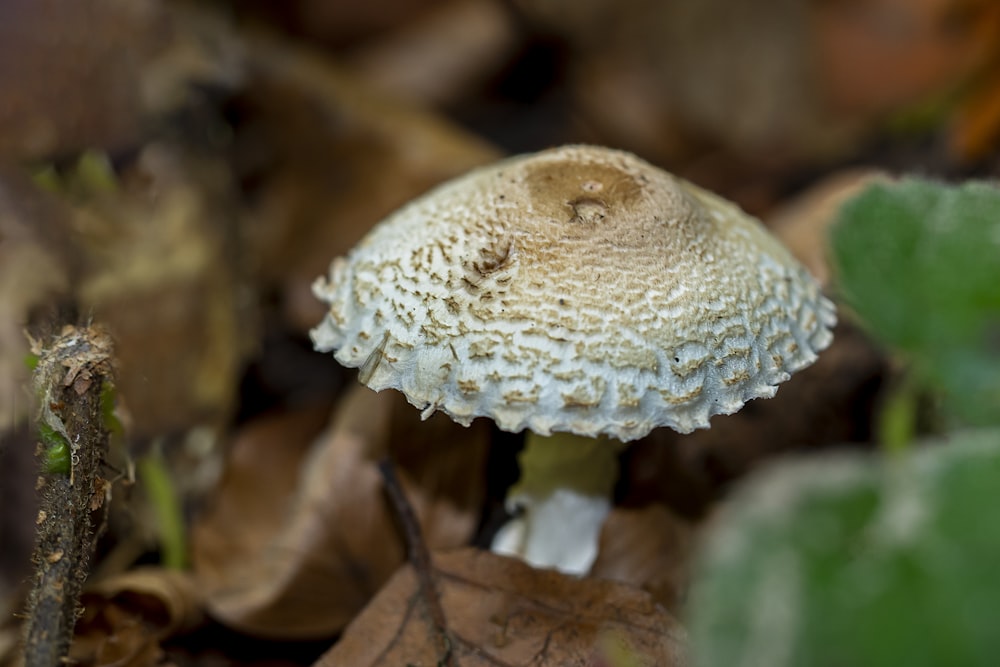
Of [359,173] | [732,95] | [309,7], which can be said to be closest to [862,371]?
[359,173]

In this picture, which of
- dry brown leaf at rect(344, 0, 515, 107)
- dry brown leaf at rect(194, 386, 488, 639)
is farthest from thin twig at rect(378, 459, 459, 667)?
dry brown leaf at rect(344, 0, 515, 107)

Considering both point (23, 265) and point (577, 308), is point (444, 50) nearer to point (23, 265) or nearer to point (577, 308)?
point (23, 265)

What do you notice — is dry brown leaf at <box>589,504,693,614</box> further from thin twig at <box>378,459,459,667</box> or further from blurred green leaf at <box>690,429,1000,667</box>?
blurred green leaf at <box>690,429,1000,667</box>

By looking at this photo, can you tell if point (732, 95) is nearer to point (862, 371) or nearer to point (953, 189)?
point (862, 371)

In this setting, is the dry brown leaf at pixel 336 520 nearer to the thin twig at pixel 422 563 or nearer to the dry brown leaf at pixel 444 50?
the thin twig at pixel 422 563

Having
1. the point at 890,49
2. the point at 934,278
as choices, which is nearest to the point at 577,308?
the point at 934,278

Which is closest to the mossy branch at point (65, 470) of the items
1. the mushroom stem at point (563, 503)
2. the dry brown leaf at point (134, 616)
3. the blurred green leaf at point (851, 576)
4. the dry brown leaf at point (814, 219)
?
the dry brown leaf at point (134, 616)
